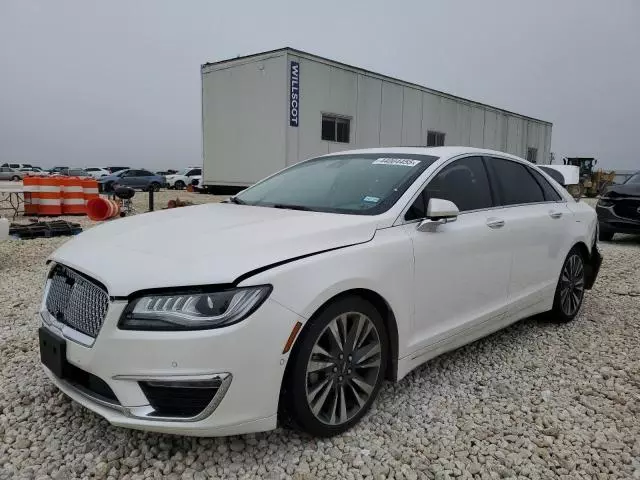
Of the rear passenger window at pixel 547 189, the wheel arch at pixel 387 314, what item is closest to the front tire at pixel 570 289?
the rear passenger window at pixel 547 189

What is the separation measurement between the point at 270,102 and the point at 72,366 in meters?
11.1

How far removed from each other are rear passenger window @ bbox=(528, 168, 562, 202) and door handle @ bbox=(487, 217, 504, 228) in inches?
39.3

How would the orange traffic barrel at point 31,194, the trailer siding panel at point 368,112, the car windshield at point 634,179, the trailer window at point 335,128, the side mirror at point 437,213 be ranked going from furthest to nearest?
the trailer siding panel at point 368,112, the trailer window at point 335,128, the orange traffic barrel at point 31,194, the car windshield at point 634,179, the side mirror at point 437,213

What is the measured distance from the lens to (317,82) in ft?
41.1

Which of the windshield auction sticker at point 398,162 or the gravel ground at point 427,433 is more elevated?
the windshield auction sticker at point 398,162

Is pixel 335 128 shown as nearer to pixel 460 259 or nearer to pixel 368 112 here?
pixel 368 112

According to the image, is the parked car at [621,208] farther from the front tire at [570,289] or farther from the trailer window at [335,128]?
the trailer window at [335,128]

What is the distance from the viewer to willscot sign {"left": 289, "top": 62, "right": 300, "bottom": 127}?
12.1 m

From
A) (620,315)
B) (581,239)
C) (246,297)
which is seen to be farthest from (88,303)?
(620,315)

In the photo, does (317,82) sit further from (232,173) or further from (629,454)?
(629,454)

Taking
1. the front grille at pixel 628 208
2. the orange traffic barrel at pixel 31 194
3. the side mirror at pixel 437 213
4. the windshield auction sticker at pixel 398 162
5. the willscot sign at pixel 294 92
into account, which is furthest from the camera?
the willscot sign at pixel 294 92

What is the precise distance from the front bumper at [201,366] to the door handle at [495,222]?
1.75 metres

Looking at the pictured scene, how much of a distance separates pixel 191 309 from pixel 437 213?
1.40 m

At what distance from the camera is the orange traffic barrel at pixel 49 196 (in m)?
10.8
